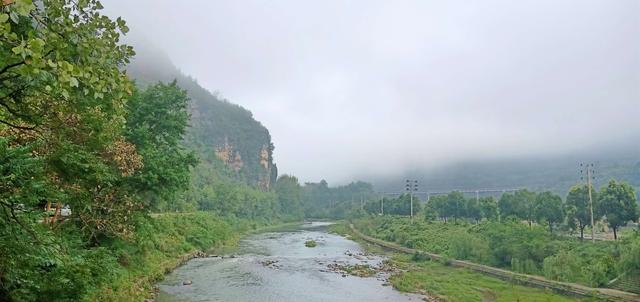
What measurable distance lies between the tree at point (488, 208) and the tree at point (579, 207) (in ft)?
65.1

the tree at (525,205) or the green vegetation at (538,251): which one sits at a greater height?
the tree at (525,205)

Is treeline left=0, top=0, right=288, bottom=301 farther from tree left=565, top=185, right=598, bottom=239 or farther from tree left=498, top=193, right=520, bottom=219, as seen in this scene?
tree left=498, top=193, right=520, bottom=219

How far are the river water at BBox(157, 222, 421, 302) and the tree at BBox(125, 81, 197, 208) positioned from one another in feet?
21.5

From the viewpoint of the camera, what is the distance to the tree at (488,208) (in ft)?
247

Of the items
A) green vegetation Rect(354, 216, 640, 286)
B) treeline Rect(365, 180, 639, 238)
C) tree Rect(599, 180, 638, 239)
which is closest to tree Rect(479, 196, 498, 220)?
treeline Rect(365, 180, 639, 238)

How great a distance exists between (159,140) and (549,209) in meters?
49.6

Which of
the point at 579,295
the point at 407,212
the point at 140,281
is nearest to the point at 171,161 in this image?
the point at 140,281

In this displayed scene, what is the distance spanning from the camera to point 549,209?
57.5 m

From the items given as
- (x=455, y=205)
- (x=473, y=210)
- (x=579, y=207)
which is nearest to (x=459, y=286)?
(x=579, y=207)

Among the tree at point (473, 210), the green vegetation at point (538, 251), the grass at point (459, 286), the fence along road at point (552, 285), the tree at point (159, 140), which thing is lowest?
the grass at point (459, 286)

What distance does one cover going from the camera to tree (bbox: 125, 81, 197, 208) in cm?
2712

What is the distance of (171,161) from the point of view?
29.3m

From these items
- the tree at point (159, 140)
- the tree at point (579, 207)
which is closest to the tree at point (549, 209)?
the tree at point (579, 207)

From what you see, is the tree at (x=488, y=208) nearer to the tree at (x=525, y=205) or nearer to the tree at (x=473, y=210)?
the tree at (x=473, y=210)
